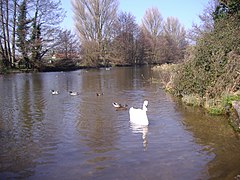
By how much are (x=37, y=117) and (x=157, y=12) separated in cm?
6114

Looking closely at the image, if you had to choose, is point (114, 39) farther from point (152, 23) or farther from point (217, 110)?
point (217, 110)

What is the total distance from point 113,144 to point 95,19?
2056 inches

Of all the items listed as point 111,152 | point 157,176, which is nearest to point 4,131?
point 111,152

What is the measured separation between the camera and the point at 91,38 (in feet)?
192

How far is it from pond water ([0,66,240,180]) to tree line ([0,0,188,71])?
2628 cm

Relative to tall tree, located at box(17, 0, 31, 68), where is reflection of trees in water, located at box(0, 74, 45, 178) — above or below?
below

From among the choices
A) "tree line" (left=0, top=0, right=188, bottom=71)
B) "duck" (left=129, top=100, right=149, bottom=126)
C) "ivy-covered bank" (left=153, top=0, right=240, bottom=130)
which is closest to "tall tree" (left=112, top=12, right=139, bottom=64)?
"tree line" (left=0, top=0, right=188, bottom=71)

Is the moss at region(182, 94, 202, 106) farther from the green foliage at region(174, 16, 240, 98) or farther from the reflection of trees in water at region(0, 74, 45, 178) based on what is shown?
the reflection of trees in water at region(0, 74, 45, 178)

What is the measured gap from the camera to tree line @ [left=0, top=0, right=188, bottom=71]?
41.5 m

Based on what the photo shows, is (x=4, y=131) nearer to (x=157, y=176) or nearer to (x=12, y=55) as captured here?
(x=157, y=176)

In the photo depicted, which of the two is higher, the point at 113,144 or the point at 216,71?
the point at 216,71

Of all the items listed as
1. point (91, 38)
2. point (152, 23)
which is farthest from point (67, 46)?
point (152, 23)

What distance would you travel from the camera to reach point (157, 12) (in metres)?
68.6

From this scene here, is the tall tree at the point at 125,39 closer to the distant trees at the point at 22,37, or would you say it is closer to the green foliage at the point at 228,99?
the distant trees at the point at 22,37
